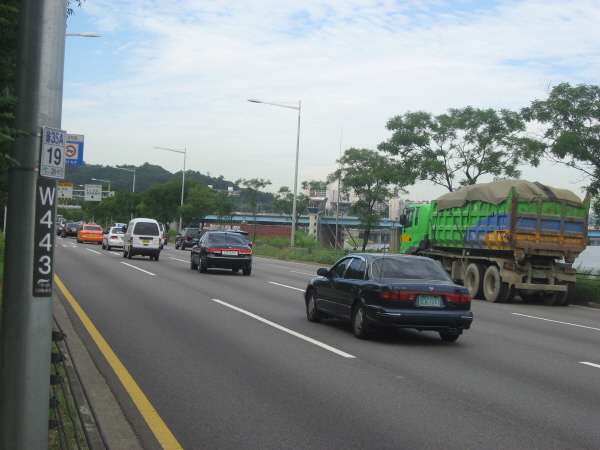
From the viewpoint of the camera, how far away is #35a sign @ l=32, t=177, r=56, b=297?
4.28m

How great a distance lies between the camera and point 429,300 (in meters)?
10.6

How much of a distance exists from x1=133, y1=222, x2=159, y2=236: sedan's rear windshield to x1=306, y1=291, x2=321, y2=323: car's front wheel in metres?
21.6

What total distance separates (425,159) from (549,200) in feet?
65.5

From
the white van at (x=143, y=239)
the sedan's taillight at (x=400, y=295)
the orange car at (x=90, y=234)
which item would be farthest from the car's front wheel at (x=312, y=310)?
the orange car at (x=90, y=234)

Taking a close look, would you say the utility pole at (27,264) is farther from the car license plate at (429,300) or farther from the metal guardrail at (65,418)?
the car license plate at (429,300)

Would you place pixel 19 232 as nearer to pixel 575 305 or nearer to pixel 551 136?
pixel 575 305

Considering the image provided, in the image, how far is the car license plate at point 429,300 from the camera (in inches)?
416

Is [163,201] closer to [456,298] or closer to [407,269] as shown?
[407,269]

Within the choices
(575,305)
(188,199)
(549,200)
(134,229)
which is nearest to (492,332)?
(549,200)

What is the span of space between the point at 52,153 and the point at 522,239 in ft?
55.6

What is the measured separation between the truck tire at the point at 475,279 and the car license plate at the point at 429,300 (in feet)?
36.6

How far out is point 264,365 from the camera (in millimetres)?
8891

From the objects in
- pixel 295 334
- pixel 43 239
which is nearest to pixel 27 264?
pixel 43 239

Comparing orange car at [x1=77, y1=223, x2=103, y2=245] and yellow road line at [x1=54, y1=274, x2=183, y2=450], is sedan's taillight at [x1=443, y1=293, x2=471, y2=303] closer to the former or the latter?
yellow road line at [x1=54, y1=274, x2=183, y2=450]
